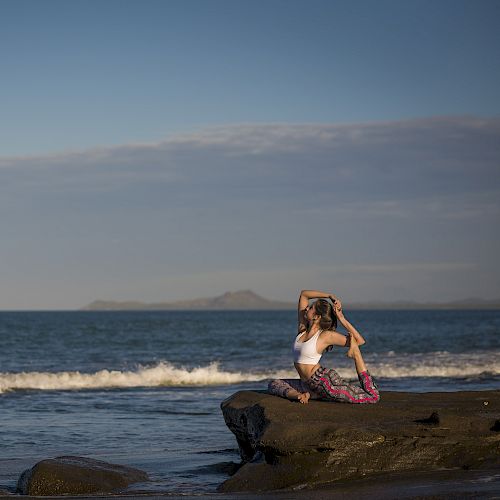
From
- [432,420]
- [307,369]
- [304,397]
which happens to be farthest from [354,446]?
[307,369]

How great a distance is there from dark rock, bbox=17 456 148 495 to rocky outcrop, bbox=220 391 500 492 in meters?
1.41

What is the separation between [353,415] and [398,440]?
2.51ft

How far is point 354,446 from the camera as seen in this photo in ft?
33.3

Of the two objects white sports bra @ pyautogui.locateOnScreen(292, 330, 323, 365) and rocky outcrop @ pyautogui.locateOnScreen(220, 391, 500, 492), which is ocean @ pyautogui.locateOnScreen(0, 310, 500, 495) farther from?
white sports bra @ pyautogui.locateOnScreen(292, 330, 323, 365)

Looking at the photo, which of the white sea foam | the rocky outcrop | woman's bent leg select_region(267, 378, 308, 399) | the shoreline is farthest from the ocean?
woman's bent leg select_region(267, 378, 308, 399)

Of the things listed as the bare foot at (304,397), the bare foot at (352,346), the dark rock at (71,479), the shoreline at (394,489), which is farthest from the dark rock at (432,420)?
the dark rock at (71,479)

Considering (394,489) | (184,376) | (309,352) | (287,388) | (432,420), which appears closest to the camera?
(394,489)

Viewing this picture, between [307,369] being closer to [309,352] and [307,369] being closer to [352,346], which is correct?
[309,352]

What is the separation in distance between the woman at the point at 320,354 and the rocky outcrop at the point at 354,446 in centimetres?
64

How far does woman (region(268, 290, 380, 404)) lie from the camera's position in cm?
1141

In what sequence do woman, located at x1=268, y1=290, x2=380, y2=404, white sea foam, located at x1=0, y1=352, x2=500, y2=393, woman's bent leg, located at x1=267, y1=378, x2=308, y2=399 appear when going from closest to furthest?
1. woman, located at x1=268, y1=290, x2=380, y2=404
2. woman's bent leg, located at x1=267, y1=378, x2=308, y2=399
3. white sea foam, located at x1=0, y1=352, x2=500, y2=393

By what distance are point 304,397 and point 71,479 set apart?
2934mm

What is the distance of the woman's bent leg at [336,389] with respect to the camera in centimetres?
1146

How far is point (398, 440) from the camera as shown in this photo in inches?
402
